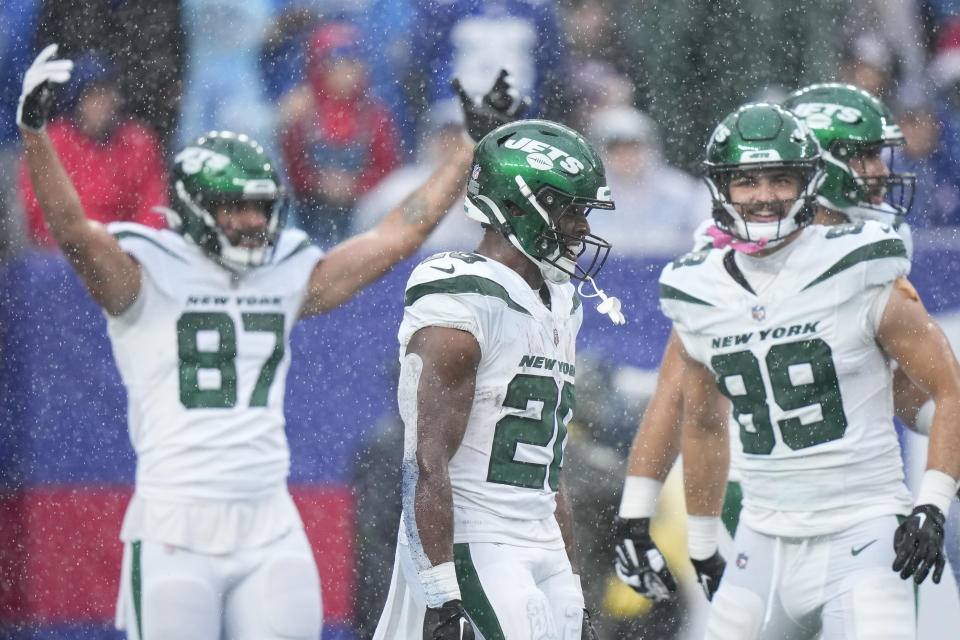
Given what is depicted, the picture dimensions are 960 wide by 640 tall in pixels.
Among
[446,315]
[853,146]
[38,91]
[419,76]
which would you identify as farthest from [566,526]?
[419,76]

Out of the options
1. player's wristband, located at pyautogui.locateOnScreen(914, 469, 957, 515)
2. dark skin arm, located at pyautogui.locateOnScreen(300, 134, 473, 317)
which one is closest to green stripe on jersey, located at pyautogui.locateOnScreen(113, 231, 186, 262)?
dark skin arm, located at pyautogui.locateOnScreen(300, 134, 473, 317)

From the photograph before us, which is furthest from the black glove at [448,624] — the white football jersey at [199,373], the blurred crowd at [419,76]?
the blurred crowd at [419,76]

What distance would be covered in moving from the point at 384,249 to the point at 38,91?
1119 millimetres

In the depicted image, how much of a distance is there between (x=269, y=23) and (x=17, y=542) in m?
2.16

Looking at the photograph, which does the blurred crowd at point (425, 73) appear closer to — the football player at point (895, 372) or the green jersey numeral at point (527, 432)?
the football player at point (895, 372)

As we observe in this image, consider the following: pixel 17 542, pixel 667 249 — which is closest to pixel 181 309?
pixel 17 542

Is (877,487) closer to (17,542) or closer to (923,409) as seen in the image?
(923,409)

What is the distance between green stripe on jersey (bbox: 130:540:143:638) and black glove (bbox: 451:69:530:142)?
1.52 meters

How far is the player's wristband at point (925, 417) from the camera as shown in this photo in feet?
13.7

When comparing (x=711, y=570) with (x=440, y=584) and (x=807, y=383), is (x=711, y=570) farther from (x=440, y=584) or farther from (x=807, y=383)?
(x=440, y=584)

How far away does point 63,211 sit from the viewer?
4.70 meters

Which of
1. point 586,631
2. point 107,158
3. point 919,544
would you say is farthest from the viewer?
point 107,158

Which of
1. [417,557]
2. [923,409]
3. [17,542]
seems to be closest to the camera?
[417,557]

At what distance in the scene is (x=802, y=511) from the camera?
390 centimetres
